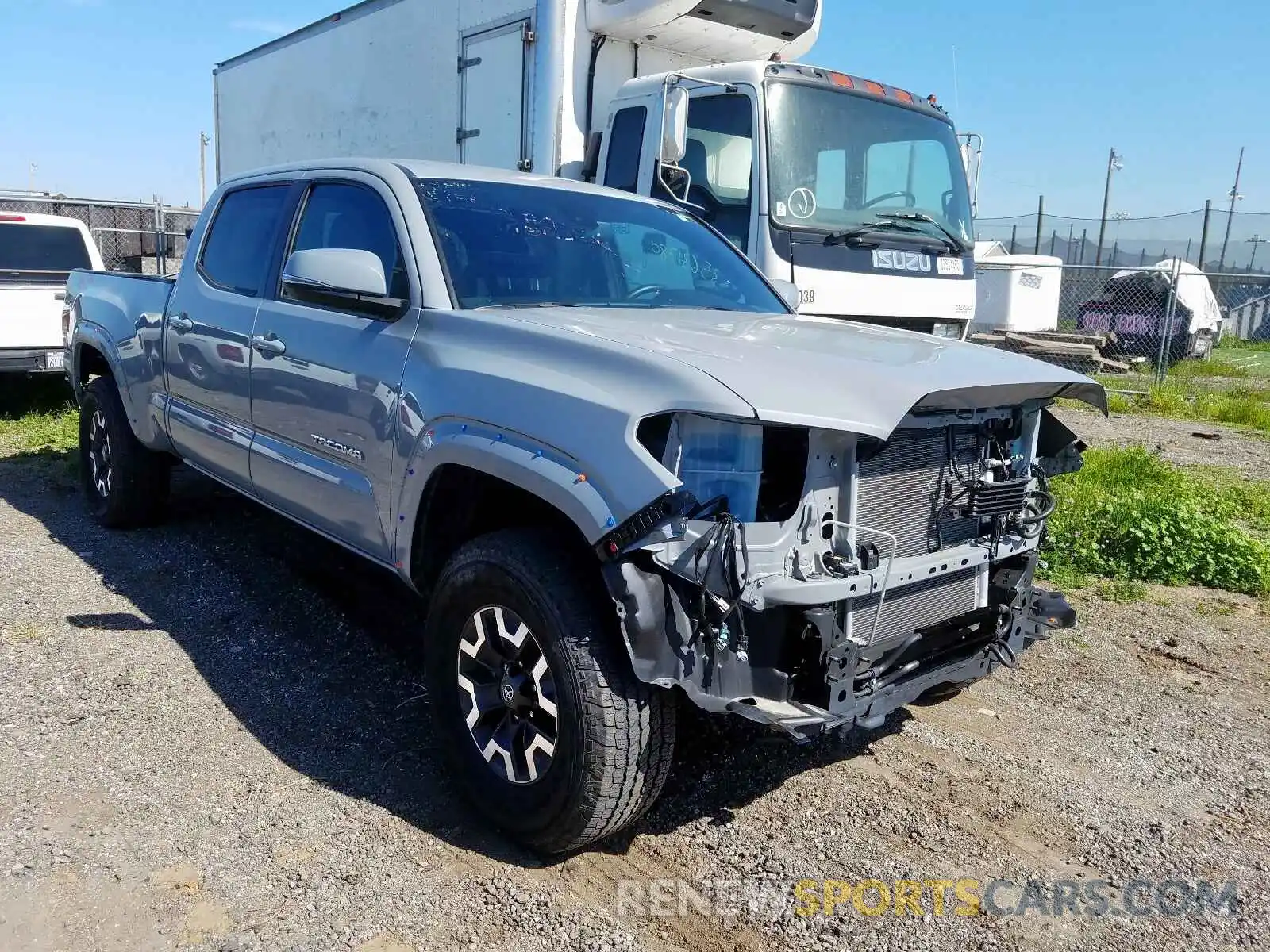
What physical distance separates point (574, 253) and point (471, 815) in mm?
2091

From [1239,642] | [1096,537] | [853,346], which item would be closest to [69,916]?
[853,346]

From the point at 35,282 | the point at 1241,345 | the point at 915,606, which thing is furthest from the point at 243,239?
the point at 1241,345

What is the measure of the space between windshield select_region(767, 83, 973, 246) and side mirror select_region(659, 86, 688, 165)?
55 centimetres

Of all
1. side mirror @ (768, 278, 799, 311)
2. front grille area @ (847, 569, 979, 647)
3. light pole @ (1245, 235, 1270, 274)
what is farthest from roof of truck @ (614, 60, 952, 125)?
light pole @ (1245, 235, 1270, 274)

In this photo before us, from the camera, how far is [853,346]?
337 centimetres

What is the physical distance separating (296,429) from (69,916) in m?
1.94

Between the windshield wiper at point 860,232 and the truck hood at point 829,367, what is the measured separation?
3.08 m

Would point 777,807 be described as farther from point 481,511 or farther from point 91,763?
point 91,763

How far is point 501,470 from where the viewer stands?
3.06 meters

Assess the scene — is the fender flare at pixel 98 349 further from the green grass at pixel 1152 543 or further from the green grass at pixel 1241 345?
the green grass at pixel 1241 345

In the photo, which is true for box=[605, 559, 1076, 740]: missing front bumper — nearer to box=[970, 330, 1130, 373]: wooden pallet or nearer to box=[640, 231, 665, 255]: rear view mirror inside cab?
box=[640, 231, 665, 255]: rear view mirror inside cab

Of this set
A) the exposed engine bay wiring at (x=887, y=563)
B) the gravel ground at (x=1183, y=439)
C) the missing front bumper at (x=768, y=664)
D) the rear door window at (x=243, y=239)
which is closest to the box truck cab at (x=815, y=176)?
the rear door window at (x=243, y=239)

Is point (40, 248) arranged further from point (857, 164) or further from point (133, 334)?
point (857, 164)

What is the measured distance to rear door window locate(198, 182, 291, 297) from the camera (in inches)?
185
